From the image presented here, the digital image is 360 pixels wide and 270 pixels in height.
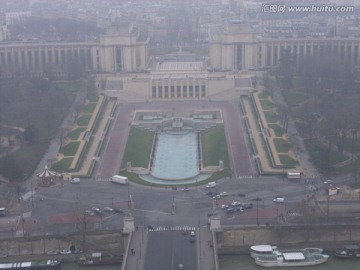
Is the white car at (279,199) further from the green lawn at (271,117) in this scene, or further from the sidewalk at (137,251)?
the green lawn at (271,117)

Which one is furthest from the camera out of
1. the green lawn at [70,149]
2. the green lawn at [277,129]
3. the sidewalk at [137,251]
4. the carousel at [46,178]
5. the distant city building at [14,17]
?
the distant city building at [14,17]

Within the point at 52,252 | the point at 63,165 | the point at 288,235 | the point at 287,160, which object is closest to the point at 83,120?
the point at 63,165

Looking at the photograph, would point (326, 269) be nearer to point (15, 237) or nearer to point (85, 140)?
point (15, 237)

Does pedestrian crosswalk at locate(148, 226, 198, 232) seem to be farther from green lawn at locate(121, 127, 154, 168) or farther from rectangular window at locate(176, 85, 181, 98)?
rectangular window at locate(176, 85, 181, 98)

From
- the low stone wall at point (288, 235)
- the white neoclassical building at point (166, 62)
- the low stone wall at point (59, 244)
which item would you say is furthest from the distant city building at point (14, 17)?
the low stone wall at point (288, 235)

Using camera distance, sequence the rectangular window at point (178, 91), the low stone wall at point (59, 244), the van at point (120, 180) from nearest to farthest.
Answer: the low stone wall at point (59, 244) → the van at point (120, 180) → the rectangular window at point (178, 91)

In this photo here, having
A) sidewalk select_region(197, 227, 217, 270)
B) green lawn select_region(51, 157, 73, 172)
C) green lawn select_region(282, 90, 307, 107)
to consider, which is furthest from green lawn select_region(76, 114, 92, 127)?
sidewalk select_region(197, 227, 217, 270)

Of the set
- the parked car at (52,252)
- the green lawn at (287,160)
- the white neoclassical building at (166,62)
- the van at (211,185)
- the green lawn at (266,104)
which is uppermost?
the white neoclassical building at (166,62)
